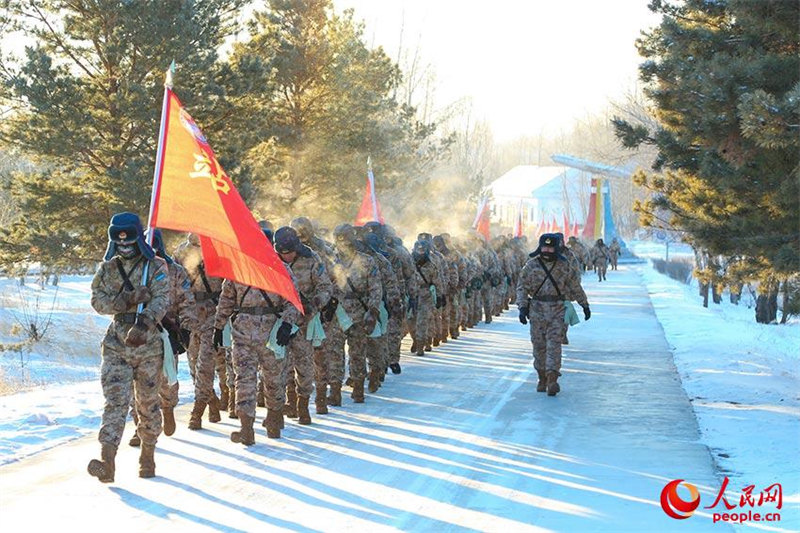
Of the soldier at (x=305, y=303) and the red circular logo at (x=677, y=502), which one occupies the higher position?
the soldier at (x=305, y=303)

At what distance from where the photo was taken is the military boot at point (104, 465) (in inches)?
315

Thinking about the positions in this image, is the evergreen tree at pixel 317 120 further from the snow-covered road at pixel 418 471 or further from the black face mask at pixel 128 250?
the black face mask at pixel 128 250

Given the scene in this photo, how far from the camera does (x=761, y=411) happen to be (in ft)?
40.2

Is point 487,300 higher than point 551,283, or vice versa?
point 551,283

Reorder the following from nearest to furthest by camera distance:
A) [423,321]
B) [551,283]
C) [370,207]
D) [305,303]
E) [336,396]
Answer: [305,303]
[336,396]
[551,283]
[423,321]
[370,207]

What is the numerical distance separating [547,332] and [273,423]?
4.47 meters

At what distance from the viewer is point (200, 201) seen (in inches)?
339

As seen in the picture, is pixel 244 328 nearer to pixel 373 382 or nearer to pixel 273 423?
pixel 273 423

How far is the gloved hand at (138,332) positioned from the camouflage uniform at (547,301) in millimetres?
6455

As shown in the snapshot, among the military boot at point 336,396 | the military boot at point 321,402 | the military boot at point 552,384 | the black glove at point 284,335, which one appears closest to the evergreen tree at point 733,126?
the military boot at point 552,384

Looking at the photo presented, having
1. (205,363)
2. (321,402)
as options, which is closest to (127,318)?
(205,363)

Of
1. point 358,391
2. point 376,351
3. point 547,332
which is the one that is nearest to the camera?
point 358,391

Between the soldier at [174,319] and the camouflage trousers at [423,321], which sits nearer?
the soldier at [174,319]

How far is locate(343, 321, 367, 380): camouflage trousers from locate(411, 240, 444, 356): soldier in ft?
17.0
